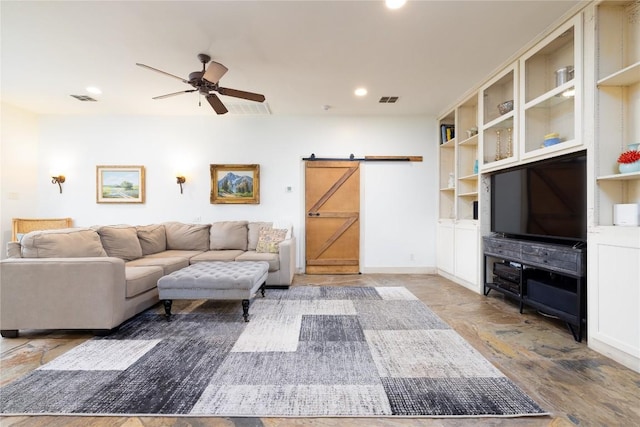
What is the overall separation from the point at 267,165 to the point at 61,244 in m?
3.10

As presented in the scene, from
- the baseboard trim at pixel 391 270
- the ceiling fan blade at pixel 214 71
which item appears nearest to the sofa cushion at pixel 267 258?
the baseboard trim at pixel 391 270

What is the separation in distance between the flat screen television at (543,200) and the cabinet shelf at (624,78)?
557 millimetres

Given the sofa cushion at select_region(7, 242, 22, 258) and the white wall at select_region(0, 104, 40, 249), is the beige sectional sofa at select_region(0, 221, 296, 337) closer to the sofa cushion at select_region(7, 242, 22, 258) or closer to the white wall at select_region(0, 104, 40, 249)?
the sofa cushion at select_region(7, 242, 22, 258)

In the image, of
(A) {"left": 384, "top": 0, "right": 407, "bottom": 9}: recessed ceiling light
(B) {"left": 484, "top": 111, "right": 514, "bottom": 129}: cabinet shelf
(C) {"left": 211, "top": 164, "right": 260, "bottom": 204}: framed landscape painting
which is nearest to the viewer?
(A) {"left": 384, "top": 0, "right": 407, "bottom": 9}: recessed ceiling light

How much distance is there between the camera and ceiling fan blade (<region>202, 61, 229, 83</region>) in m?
2.78

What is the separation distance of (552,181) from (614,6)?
56.5 inches

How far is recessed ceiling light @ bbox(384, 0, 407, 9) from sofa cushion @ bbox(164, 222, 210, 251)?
4038mm

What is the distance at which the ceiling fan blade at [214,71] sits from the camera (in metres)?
2.78

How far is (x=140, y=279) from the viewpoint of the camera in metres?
2.82

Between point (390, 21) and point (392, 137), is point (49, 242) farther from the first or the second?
point (392, 137)

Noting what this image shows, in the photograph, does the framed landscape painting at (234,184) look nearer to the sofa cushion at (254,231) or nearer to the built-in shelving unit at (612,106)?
the sofa cushion at (254,231)

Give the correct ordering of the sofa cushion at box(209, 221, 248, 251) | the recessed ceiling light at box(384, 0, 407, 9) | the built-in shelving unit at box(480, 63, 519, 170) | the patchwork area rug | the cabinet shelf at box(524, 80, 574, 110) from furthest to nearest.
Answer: the sofa cushion at box(209, 221, 248, 251) < the built-in shelving unit at box(480, 63, 519, 170) < the cabinet shelf at box(524, 80, 574, 110) < the recessed ceiling light at box(384, 0, 407, 9) < the patchwork area rug

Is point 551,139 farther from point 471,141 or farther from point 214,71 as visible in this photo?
point 214,71

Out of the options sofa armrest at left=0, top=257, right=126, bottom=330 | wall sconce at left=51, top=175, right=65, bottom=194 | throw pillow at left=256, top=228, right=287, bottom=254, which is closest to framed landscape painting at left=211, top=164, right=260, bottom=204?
throw pillow at left=256, top=228, right=287, bottom=254
